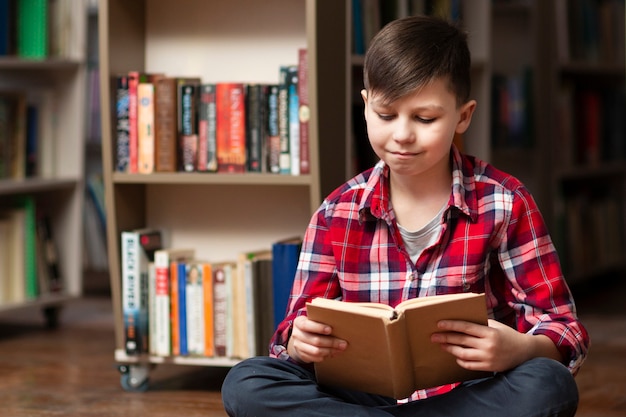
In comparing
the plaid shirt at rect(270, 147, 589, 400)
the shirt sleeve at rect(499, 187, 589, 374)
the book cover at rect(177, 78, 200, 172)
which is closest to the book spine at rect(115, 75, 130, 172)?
the book cover at rect(177, 78, 200, 172)

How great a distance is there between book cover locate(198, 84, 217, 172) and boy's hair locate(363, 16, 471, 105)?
760 millimetres

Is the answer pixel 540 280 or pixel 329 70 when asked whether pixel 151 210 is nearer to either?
pixel 329 70

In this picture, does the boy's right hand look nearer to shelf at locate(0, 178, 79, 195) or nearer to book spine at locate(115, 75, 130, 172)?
book spine at locate(115, 75, 130, 172)

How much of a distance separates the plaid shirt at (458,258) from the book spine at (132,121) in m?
0.77

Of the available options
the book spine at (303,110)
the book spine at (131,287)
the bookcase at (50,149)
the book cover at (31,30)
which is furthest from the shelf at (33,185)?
the book spine at (303,110)

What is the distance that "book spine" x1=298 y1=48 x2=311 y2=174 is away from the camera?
6.93 feet

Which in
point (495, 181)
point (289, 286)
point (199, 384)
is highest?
point (495, 181)

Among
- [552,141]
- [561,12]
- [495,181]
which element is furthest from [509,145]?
[495,181]

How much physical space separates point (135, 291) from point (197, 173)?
0.94 feet

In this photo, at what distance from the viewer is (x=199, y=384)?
235 centimetres

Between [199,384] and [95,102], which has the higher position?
[95,102]

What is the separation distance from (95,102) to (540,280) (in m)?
3.13

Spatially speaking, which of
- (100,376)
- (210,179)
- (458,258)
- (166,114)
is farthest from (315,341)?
(100,376)

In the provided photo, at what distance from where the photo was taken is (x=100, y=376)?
2.48 metres
